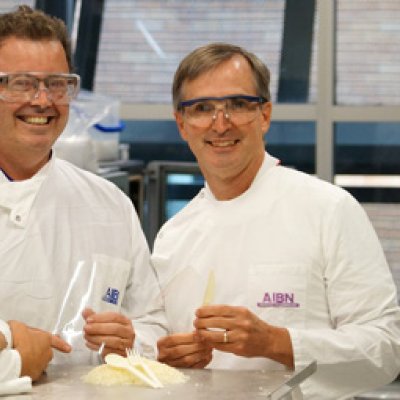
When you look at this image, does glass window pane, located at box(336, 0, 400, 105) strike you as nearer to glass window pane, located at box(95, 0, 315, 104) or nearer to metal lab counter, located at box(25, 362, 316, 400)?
glass window pane, located at box(95, 0, 315, 104)

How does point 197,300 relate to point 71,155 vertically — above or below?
below

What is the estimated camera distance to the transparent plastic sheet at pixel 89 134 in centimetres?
310

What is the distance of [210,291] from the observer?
2012 millimetres

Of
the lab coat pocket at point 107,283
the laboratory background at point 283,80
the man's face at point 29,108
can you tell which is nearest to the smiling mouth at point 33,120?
the man's face at point 29,108

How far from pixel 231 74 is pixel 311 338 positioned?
544 millimetres

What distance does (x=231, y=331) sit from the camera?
1803 mm

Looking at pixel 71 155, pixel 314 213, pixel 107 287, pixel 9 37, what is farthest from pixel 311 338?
pixel 71 155

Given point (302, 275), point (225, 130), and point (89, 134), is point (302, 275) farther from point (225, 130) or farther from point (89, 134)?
point (89, 134)

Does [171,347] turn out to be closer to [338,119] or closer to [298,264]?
[298,264]

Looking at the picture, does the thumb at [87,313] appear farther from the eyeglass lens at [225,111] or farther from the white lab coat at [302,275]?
the eyeglass lens at [225,111]

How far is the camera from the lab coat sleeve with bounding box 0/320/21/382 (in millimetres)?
1575

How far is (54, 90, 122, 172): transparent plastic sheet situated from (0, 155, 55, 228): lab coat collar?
3.52 feet

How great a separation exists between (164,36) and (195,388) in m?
4.02

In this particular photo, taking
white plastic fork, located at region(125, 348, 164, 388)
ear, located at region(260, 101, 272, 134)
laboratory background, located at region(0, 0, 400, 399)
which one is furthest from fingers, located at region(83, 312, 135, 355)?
laboratory background, located at region(0, 0, 400, 399)
